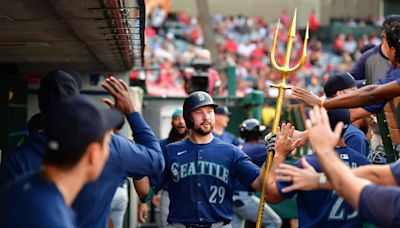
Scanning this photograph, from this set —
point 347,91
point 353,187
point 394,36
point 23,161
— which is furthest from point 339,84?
point 23,161

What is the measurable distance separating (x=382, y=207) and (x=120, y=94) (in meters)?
1.74

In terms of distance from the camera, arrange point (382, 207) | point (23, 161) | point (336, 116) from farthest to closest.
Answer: point (336, 116) < point (23, 161) < point (382, 207)

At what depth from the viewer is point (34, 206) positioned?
292cm

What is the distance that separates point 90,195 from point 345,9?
30.4 meters

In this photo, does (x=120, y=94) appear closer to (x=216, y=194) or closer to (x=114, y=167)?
(x=114, y=167)

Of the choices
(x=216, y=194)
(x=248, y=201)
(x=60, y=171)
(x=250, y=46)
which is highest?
(x=250, y=46)

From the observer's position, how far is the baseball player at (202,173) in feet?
18.4

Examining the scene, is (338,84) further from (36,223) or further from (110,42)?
(36,223)

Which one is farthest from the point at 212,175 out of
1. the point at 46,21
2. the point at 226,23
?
the point at 226,23

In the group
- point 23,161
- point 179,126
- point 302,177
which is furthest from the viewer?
point 179,126

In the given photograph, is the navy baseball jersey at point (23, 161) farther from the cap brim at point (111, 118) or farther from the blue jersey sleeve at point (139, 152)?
the cap brim at point (111, 118)

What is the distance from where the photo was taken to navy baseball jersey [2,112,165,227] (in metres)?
3.85

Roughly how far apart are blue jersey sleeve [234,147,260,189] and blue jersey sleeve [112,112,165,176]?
4.59 ft

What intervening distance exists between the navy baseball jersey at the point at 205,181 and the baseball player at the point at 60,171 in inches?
101
